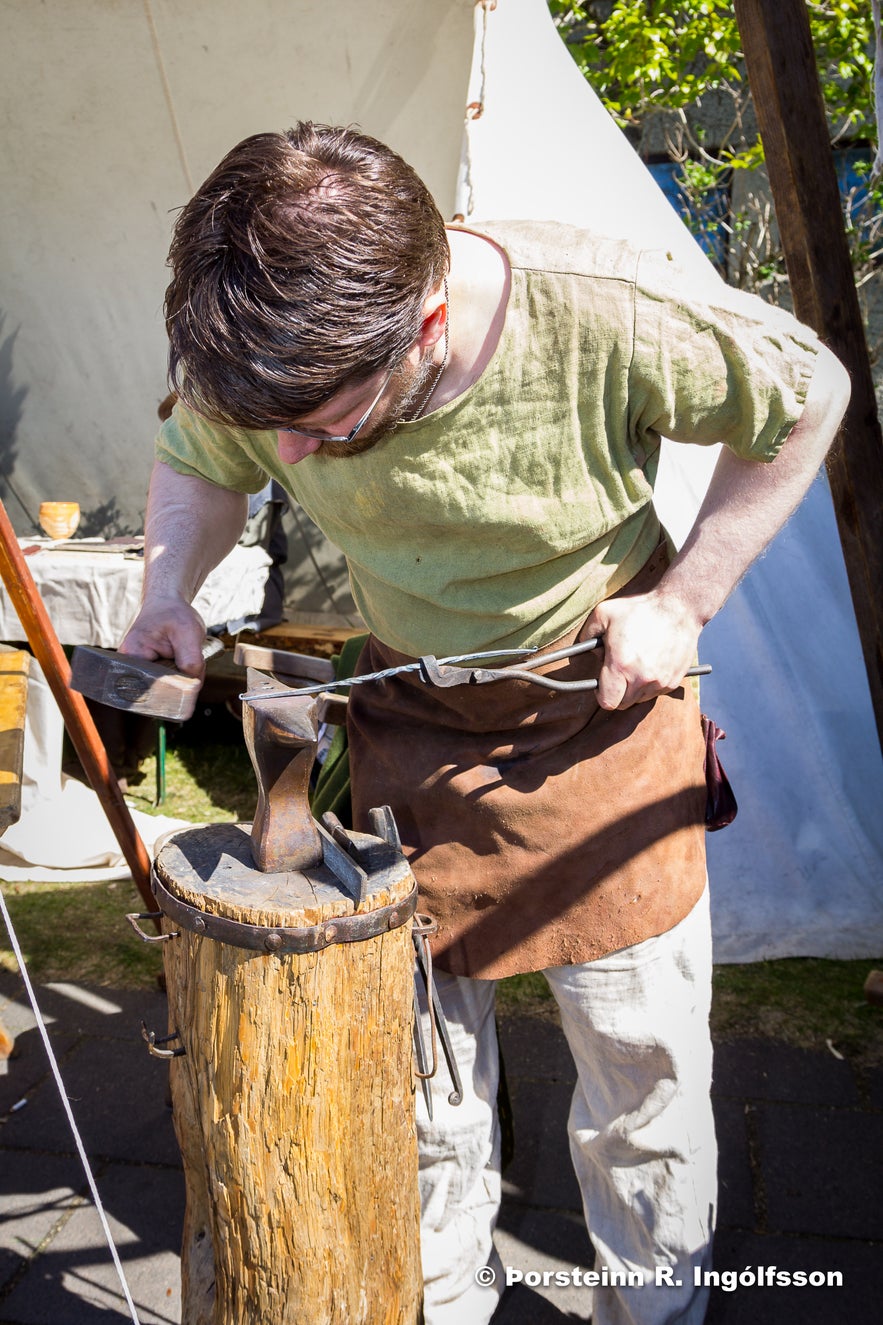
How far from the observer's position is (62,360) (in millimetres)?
4230

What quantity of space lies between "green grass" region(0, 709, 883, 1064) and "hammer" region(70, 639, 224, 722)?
173 centimetres

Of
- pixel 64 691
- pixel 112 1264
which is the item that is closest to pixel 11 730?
pixel 64 691

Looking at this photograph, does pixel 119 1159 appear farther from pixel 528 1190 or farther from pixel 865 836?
pixel 865 836

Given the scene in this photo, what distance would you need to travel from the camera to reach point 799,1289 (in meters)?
1.85

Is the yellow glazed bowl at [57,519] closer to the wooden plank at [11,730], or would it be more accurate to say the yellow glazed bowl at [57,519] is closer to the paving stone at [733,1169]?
the wooden plank at [11,730]

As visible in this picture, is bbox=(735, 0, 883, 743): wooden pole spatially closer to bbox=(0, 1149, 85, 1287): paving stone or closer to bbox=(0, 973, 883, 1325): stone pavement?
bbox=(0, 973, 883, 1325): stone pavement

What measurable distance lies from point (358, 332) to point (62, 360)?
11.9ft

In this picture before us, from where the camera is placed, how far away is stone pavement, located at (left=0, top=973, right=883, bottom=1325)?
185 cm

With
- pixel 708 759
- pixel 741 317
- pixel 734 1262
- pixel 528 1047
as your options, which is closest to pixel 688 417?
pixel 741 317

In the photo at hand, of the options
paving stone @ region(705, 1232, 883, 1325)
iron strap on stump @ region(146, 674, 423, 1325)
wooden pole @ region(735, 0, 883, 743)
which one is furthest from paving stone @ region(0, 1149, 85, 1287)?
wooden pole @ region(735, 0, 883, 743)

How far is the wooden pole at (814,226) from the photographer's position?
7.38 feet

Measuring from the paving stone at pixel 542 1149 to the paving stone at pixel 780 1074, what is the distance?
14.6 inches

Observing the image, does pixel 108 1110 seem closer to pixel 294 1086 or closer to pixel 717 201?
pixel 294 1086

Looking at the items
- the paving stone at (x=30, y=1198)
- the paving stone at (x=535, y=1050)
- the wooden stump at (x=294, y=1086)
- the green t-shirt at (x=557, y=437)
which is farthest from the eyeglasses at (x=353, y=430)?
the paving stone at (x=535, y=1050)
